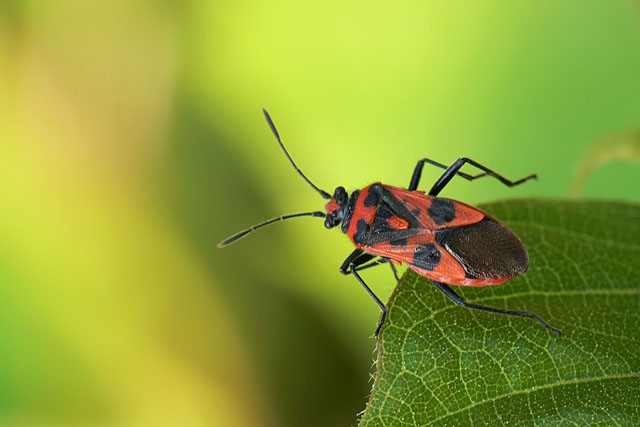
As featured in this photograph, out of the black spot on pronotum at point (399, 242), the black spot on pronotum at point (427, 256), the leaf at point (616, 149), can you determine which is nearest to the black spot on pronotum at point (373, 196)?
the black spot on pronotum at point (399, 242)

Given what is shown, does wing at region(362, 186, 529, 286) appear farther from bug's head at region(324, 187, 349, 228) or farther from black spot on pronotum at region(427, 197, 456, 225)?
bug's head at region(324, 187, 349, 228)

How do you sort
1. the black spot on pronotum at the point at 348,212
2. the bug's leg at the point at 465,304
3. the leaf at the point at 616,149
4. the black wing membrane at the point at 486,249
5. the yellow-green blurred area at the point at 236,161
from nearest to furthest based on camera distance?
the bug's leg at the point at 465,304 → the black wing membrane at the point at 486,249 → the leaf at the point at 616,149 → the black spot on pronotum at the point at 348,212 → the yellow-green blurred area at the point at 236,161

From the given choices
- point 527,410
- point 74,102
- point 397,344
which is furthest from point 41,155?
point 527,410

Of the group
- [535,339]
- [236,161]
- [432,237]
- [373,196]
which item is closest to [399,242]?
[432,237]

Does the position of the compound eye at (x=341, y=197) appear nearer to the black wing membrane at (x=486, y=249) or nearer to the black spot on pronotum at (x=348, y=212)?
the black spot on pronotum at (x=348, y=212)

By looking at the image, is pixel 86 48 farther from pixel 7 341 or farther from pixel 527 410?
pixel 527 410

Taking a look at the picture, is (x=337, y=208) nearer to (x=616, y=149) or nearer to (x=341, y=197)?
(x=341, y=197)

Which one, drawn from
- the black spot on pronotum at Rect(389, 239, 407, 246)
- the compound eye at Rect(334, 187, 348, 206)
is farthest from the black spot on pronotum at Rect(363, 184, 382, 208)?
the black spot on pronotum at Rect(389, 239, 407, 246)
